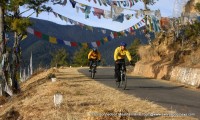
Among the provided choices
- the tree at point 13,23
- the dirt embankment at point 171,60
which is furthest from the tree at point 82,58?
the tree at point 13,23

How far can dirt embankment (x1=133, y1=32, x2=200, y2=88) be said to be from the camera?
973 inches

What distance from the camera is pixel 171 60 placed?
30.7m

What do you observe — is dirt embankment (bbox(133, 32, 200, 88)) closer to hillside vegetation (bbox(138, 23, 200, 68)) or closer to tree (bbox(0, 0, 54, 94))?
hillside vegetation (bbox(138, 23, 200, 68))

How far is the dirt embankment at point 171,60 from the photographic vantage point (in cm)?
2472

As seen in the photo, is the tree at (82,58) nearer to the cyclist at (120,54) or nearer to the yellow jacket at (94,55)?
the yellow jacket at (94,55)

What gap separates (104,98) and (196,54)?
563 inches

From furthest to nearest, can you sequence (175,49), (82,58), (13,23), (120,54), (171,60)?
(82,58) → (175,49) → (171,60) → (13,23) → (120,54)

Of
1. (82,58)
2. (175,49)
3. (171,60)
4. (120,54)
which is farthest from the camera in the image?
(82,58)

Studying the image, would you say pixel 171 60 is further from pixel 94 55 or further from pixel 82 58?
pixel 82 58

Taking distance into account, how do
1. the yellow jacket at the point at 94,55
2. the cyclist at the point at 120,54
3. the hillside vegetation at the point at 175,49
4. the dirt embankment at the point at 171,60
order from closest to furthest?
1. the cyclist at the point at 120,54
2. the dirt embankment at the point at 171,60
3. the yellow jacket at the point at 94,55
4. the hillside vegetation at the point at 175,49

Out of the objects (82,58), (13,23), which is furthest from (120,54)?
(82,58)

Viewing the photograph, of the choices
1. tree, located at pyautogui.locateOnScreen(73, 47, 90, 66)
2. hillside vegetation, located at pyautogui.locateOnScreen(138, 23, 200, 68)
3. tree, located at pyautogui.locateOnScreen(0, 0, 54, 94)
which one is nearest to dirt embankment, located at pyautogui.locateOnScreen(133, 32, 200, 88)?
hillside vegetation, located at pyautogui.locateOnScreen(138, 23, 200, 68)

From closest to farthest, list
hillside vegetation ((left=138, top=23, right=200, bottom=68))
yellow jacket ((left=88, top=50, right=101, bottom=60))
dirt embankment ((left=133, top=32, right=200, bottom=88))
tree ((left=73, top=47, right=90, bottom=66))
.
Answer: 1. dirt embankment ((left=133, top=32, right=200, bottom=88))
2. yellow jacket ((left=88, top=50, right=101, bottom=60))
3. hillside vegetation ((left=138, top=23, right=200, bottom=68))
4. tree ((left=73, top=47, right=90, bottom=66))

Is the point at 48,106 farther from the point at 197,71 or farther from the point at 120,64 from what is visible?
the point at 197,71
